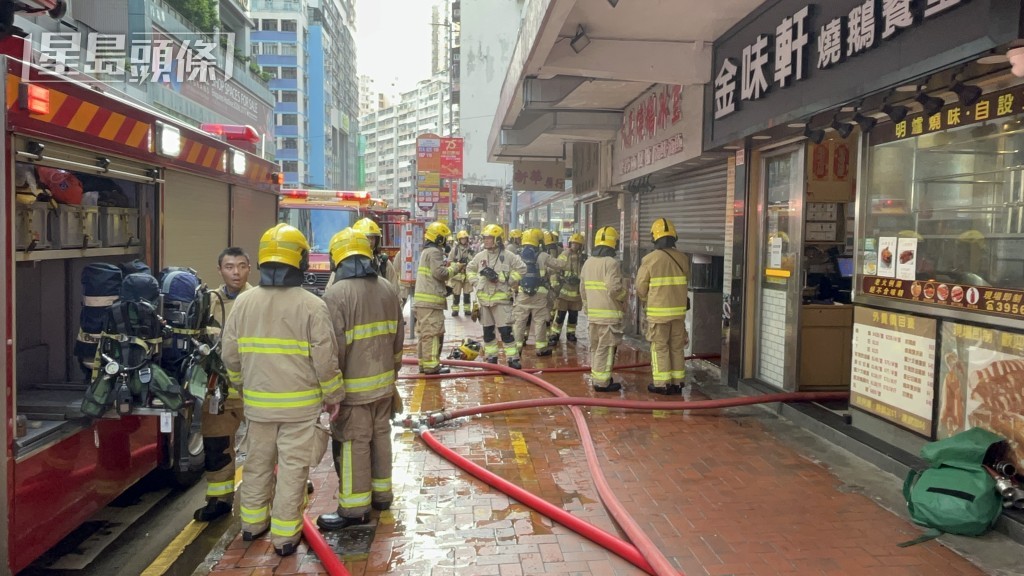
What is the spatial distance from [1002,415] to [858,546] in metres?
1.21

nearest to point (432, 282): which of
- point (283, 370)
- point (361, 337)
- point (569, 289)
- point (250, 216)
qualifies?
point (250, 216)

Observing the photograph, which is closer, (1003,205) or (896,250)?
(1003,205)

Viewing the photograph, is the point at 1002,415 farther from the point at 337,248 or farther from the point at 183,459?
the point at 183,459

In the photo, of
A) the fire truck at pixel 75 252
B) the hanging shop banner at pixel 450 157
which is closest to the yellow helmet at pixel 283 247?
the fire truck at pixel 75 252

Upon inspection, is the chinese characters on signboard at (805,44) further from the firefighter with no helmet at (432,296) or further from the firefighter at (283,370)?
the firefighter at (283,370)

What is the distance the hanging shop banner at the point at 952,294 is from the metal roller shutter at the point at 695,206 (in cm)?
302

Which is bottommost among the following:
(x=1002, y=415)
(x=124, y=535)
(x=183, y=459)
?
(x=124, y=535)

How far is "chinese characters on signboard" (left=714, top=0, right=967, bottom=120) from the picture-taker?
4.18 metres

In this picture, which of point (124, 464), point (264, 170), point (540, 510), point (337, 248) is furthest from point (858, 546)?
point (264, 170)

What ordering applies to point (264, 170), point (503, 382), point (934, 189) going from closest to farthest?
point (934, 189)
point (264, 170)
point (503, 382)

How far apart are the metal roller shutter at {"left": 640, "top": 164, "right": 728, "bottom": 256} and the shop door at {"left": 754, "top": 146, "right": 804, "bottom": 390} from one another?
3.29ft

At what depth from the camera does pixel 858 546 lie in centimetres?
376

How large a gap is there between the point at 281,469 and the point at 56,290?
220 centimetres

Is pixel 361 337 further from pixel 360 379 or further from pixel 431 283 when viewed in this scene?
pixel 431 283
